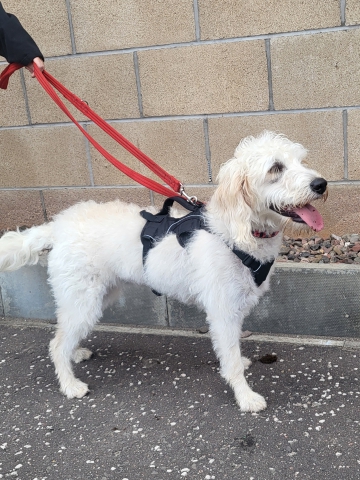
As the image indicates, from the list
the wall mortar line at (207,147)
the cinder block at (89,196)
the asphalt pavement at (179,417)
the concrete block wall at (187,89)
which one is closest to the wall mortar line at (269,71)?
the concrete block wall at (187,89)

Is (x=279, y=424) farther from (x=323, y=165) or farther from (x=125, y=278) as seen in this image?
(x=323, y=165)

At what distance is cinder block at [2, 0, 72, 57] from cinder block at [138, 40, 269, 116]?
0.86 metres

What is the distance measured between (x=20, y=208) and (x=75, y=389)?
292 centimetres

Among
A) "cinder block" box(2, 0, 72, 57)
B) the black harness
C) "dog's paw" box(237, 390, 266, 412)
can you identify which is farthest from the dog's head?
"cinder block" box(2, 0, 72, 57)

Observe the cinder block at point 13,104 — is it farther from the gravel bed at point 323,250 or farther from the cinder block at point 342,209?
the cinder block at point 342,209

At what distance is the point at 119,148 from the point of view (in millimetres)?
5426

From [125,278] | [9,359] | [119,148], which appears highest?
[119,148]

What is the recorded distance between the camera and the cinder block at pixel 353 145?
15.4 ft

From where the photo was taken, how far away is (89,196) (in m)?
5.66

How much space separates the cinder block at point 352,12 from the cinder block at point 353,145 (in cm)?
74

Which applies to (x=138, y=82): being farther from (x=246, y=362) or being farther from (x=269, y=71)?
(x=246, y=362)

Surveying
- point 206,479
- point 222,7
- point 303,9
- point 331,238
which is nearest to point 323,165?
point 331,238

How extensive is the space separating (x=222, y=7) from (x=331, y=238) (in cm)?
233

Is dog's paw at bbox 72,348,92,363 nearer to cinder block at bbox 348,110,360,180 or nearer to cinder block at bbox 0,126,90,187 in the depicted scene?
cinder block at bbox 0,126,90,187
